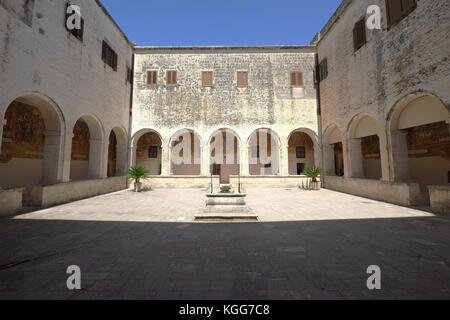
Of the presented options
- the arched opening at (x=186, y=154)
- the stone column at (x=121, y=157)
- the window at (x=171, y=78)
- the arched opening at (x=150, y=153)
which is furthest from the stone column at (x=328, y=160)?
the stone column at (x=121, y=157)

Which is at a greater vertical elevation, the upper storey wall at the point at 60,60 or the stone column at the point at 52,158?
the upper storey wall at the point at 60,60

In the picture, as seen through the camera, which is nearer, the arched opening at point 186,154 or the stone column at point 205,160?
the stone column at point 205,160

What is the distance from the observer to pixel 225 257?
3.15 m

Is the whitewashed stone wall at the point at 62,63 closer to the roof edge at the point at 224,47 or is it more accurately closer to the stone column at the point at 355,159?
the roof edge at the point at 224,47

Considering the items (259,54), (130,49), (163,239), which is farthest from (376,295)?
(130,49)

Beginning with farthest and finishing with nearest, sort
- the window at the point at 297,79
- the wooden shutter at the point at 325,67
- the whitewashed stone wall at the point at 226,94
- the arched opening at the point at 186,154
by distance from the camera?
the arched opening at the point at 186,154 → the window at the point at 297,79 → the whitewashed stone wall at the point at 226,94 → the wooden shutter at the point at 325,67

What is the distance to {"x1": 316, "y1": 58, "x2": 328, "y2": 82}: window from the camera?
12902 mm

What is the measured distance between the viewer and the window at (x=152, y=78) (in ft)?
46.4

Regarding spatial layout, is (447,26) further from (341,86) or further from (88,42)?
(88,42)

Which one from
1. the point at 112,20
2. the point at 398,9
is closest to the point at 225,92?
the point at 112,20

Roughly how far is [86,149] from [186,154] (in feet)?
23.0

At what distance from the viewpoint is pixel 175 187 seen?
13266 mm

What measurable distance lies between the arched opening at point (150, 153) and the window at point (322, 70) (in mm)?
13632

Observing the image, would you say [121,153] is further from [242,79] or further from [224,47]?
[224,47]
